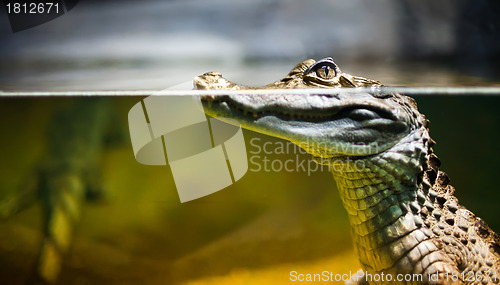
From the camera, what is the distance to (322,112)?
1058mm

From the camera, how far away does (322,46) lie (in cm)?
127

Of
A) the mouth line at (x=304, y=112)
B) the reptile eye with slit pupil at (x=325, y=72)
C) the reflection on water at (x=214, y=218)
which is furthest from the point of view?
the reflection on water at (x=214, y=218)

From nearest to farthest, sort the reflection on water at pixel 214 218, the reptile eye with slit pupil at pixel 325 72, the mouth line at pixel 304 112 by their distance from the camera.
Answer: the mouth line at pixel 304 112 → the reptile eye with slit pupil at pixel 325 72 → the reflection on water at pixel 214 218

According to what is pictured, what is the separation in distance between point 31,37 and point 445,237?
68.2 inches

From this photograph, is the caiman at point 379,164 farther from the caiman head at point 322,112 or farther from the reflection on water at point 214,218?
the reflection on water at point 214,218

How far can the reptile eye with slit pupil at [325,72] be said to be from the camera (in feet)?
3.69

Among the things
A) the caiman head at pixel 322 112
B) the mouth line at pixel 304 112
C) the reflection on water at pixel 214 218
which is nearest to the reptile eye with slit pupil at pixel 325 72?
the caiman head at pixel 322 112

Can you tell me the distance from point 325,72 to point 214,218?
67.7 inches

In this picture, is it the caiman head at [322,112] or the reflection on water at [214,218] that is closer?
the caiman head at [322,112]

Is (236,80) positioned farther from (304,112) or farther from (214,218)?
(214,218)

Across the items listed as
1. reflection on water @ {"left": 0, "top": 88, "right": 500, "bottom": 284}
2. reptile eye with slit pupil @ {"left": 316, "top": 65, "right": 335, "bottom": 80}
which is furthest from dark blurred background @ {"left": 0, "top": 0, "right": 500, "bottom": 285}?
reptile eye with slit pupil @ {"left": 316, "top": 65, "right": 335, "bottom": 80}

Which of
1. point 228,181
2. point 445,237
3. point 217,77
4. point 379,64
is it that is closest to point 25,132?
point 228,181

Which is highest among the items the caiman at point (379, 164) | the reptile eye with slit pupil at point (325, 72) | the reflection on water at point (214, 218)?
the reptile eye with slit pupil at point (325, 72)

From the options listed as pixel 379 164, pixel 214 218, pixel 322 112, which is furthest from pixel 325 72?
pixel 214 218
